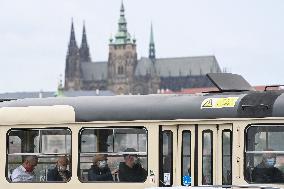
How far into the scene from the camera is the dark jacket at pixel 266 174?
457 inches

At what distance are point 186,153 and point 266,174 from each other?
A: 1178mm

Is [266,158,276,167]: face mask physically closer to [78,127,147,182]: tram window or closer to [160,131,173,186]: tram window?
[160,131,173,186]: tram window

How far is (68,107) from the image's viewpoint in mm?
13344

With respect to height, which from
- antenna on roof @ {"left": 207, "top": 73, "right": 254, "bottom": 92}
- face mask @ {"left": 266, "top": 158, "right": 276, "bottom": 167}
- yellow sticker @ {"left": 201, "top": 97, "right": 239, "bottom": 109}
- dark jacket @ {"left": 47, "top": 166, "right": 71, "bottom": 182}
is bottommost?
dark jacket @ {"left": 47, "top": 166, "right": 71, "bottom": 182}

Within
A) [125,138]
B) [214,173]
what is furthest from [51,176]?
[214,173]

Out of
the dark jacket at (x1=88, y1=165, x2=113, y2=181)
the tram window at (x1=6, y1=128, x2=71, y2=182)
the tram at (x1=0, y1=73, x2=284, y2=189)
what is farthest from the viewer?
the tram window at (x1=6, y1=128, x2=71, y2=182)

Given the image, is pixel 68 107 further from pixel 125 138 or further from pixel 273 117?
pixel 273 117

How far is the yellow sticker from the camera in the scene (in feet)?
40.1

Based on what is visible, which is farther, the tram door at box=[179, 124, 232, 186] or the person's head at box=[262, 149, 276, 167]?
the tram door at box=[179, 124, 232, 186]

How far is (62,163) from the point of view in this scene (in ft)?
43.0

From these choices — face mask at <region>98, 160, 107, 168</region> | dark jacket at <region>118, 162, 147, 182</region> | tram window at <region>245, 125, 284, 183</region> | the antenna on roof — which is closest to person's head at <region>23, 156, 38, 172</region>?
face mask at <region>98, 160, 107, 168</region>

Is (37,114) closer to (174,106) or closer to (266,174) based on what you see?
(174,106)

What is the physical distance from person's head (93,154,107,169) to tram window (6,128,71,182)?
44 centimetres

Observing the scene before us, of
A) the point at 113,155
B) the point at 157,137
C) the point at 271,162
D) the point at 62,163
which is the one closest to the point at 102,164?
the point at 113,155
